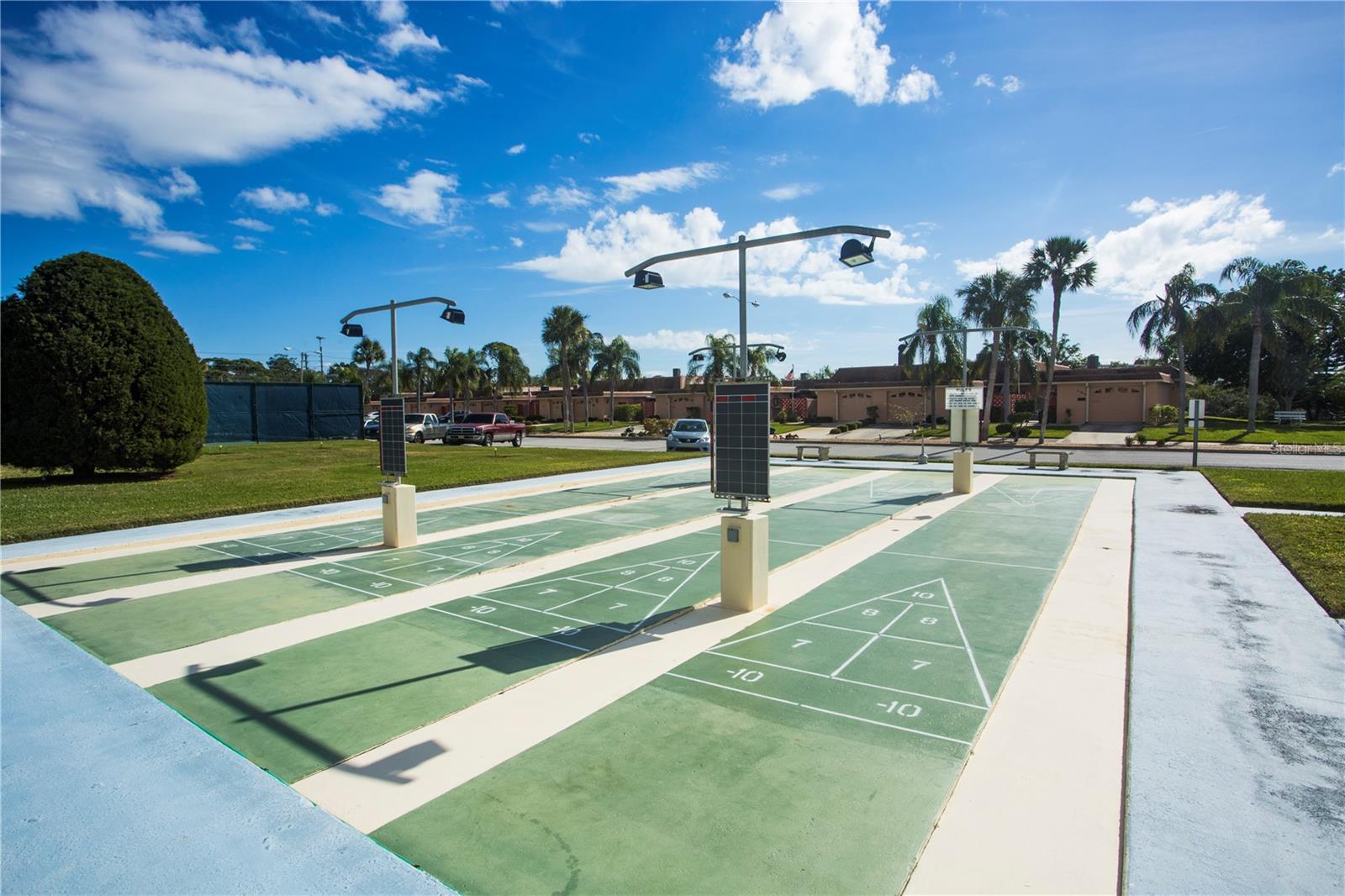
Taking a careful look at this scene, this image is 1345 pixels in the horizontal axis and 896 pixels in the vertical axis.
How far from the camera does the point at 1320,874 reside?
3.55 meters

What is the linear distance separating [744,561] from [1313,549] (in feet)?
31.9

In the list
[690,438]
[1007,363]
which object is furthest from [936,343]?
[690,438]

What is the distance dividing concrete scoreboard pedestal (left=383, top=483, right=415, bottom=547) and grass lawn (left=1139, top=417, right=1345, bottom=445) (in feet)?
130

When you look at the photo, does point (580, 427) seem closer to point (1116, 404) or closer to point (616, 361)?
point (616, 361)

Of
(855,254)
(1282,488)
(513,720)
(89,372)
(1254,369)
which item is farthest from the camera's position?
→ (1254,369)

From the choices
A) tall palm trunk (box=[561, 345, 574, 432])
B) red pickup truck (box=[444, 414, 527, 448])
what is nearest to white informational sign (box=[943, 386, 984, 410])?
red pickup truck (box=[444, 414, 527, 448])

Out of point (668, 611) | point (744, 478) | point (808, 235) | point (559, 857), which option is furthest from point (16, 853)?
point (808, 235)

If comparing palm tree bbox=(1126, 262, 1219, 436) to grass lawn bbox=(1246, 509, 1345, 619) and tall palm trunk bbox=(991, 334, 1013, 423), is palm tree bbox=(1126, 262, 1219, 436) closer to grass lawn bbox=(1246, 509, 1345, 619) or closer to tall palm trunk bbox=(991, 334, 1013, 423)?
tall palm trunk bbox=(991, 334, 1013, 423)

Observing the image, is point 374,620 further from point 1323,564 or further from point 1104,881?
point 1323,564

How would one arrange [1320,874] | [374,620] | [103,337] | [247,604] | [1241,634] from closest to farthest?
1. [1320,874]
2. [1241,634]
3. [374,620]
4. [247,604]
5. [103,337]

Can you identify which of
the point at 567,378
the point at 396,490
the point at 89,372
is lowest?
the point at 396,490

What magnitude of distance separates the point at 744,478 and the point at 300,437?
40.6 meters

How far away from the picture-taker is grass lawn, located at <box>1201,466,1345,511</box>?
15.6m

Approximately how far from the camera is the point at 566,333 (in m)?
58.9
